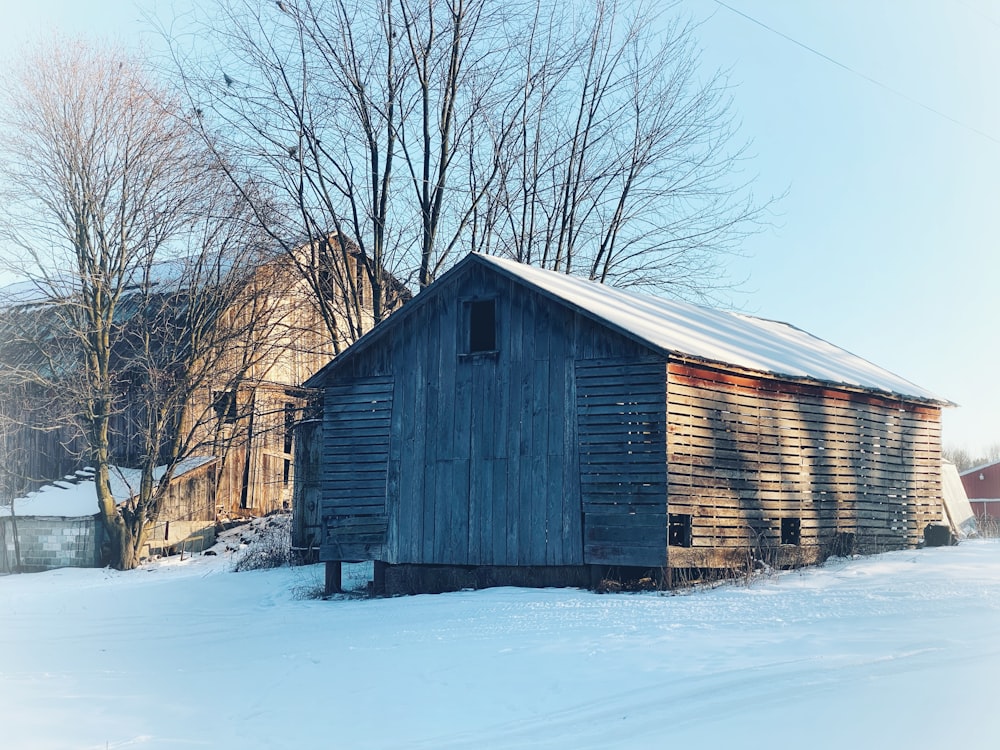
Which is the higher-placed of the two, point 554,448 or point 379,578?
point 554,448

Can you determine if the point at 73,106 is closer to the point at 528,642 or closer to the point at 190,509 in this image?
the point at 190,509

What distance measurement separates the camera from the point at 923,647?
33.7 ft

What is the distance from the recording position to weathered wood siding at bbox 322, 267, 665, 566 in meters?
17.1

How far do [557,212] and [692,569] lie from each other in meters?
17.0

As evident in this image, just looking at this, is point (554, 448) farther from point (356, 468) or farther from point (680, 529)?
point (356, 468)

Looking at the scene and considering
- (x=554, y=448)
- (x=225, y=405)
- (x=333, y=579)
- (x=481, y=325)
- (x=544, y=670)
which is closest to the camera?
(x=544, y=670)

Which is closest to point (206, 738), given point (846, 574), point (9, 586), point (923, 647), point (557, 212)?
point (923, 647)

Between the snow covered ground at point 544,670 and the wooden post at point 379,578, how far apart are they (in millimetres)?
1750

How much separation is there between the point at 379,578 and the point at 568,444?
4673 mm

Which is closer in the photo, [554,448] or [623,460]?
[623,460]

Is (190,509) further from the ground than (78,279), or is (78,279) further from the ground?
(78,279)

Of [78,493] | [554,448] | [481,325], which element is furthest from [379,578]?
[78,493]

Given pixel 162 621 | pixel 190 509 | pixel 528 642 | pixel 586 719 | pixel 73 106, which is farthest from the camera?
pixel 190 509

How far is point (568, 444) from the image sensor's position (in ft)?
56.0
